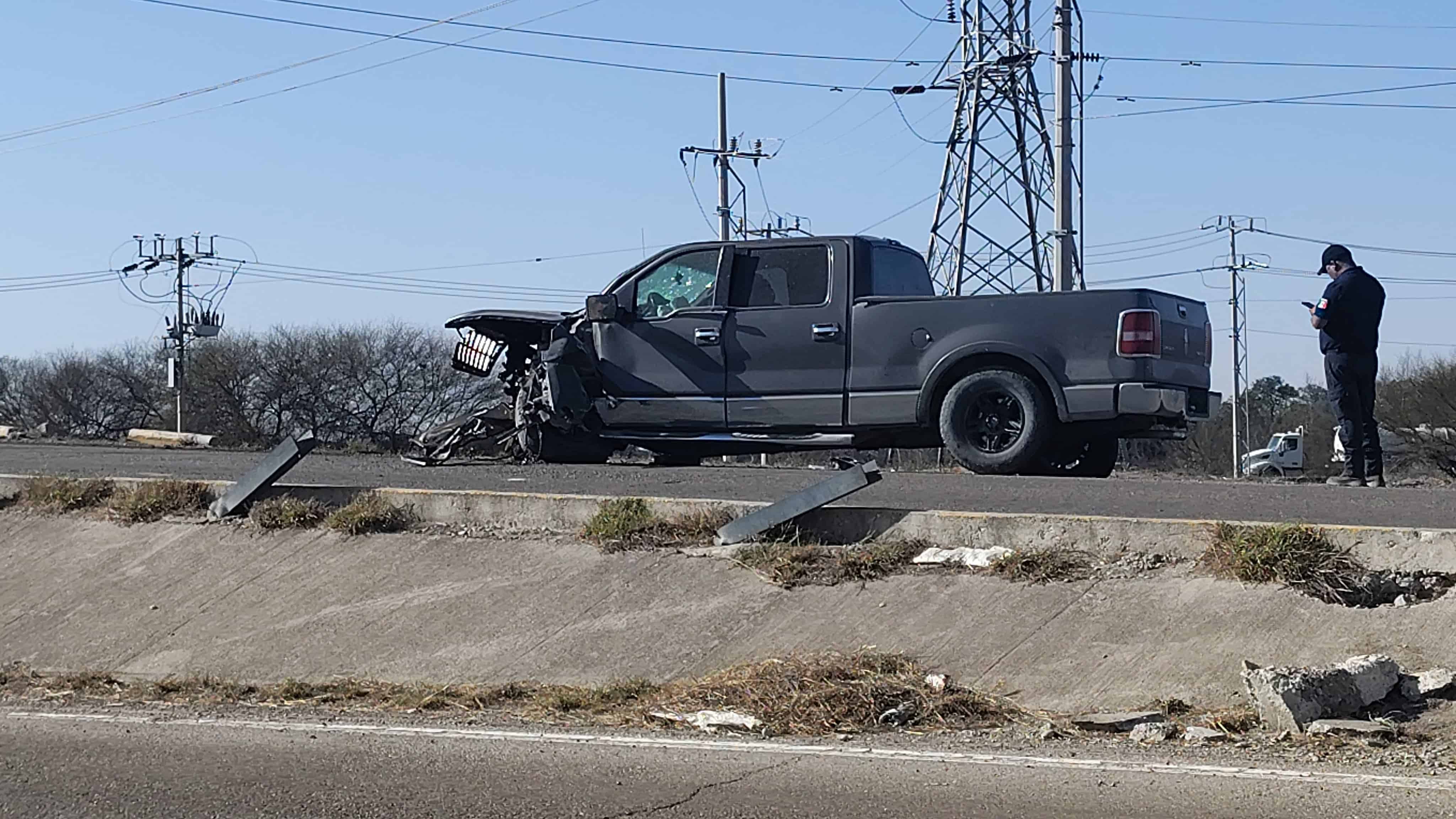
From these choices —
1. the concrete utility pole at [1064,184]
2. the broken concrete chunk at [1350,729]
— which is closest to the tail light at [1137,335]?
the broken concrete chunk at [1350,729]

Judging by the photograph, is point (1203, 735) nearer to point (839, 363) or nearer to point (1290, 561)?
point (1290, 561)

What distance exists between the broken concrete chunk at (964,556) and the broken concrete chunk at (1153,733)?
6.29ft

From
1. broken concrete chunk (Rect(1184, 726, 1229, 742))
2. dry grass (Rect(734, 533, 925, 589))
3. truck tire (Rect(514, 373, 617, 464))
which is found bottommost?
broken concrete chunk (Rect(1184, 726, 1229, 742))

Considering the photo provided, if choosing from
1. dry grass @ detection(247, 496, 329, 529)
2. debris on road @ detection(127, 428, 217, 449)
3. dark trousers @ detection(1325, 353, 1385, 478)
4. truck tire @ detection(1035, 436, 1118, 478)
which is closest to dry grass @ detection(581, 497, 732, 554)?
dry grass @ detection(247, 496, 329, 529)

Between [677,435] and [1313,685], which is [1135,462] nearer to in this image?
[677,435]

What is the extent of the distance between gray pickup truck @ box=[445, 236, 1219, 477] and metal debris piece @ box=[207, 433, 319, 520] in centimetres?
211

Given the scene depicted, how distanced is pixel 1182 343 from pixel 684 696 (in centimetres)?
542

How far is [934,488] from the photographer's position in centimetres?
1011

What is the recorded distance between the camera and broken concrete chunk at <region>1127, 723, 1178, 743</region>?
6137 millimetres

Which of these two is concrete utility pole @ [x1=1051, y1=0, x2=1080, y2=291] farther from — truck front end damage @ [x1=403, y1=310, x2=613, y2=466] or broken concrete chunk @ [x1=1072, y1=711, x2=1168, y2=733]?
broken concrete chunk @ [x1=1072, y1=711, x2=1168, y2=733]

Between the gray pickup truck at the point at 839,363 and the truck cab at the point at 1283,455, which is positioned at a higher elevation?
the gray pickup truck at the point at 839,363

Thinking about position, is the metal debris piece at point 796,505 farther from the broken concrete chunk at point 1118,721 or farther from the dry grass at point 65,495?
the dry grass at point 65,495

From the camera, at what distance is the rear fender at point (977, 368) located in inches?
423

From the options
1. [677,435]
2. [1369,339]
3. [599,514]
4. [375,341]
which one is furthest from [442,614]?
[375,341]
